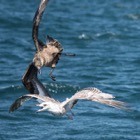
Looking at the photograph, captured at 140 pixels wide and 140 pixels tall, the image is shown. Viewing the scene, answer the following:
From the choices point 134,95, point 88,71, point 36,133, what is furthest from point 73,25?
point 36,133

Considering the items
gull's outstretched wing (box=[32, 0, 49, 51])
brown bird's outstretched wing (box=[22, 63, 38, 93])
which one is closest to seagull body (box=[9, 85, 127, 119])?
brown bird's outstretched wing (box=[22, 63, 38, 93])

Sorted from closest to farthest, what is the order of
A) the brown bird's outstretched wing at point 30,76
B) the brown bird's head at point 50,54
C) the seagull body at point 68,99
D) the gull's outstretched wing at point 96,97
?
the gull's outstretched wing at point 96,97, the seagull body at point 68,99, the brown bird's head at point 50,54, the brown bird's outstretched wing at point 30,76

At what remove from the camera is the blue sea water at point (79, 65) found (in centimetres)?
1394

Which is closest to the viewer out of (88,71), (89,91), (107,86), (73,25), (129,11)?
(89,91)

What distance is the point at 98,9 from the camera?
29453mm

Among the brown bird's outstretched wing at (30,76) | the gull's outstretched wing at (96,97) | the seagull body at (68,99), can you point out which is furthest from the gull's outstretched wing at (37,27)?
the gull's outstretched wing at (96,97)

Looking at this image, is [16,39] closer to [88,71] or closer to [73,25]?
[73,25]

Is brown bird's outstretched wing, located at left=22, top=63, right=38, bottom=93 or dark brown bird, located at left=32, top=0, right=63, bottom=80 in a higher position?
dark brown bird, located at left=32, top=0, right=63, bottom=80

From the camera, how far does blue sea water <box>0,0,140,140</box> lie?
45.7ft

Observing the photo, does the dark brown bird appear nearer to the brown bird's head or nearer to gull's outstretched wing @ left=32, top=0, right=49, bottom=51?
the brown bird's head

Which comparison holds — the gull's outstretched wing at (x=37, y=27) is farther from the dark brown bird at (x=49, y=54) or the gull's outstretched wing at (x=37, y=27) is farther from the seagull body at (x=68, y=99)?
the seagull body at (x=68, y=99)

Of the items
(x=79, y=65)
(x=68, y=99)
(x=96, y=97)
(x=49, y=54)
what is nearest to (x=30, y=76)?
(x=49, y=54)

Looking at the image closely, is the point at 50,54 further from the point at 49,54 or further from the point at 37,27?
the point at 37,27

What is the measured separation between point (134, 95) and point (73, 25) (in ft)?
32.4
